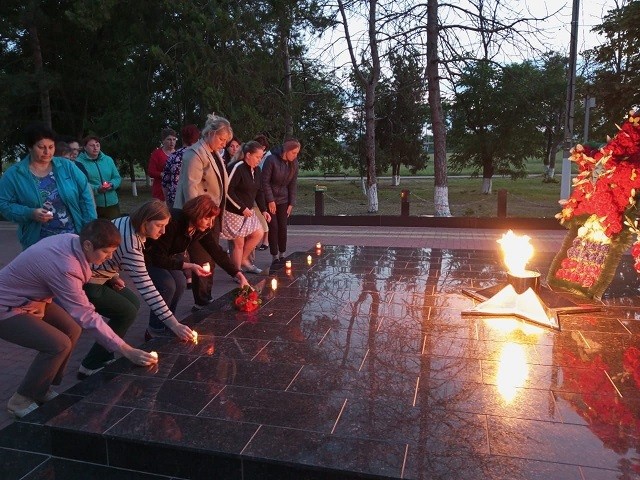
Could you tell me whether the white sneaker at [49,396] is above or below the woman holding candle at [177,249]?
below

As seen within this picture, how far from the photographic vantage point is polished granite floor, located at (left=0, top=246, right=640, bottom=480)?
2.22 meters

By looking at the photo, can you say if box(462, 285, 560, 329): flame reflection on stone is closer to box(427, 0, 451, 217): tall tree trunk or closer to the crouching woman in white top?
the crouching woman in white top

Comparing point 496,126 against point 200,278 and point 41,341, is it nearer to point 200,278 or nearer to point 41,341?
point 200,278

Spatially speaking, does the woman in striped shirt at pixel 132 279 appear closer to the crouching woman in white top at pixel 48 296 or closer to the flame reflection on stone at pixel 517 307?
the crouching woman in white top at pixel 48 296

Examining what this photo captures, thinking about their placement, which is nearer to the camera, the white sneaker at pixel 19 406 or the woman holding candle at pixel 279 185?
the white sneaker at pixel 19 406

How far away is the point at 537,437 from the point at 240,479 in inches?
48.0

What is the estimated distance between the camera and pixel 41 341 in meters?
2.83

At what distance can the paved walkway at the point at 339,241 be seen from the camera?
13.2 feet

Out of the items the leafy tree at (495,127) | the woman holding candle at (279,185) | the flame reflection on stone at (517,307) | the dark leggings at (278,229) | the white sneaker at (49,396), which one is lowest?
the white sneaker at (49,396)

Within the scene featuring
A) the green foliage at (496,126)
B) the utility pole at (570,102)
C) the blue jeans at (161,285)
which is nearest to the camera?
the blue jeans at (161,285)

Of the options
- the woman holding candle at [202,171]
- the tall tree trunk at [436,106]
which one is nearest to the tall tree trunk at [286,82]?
the tall tree trunk at [436,106]

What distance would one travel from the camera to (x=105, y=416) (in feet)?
8.36

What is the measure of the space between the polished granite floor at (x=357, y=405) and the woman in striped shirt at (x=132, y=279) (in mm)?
254

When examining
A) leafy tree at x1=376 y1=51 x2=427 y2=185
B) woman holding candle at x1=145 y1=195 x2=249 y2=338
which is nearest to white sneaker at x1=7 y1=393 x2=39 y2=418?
woman holding candle at x1=145 y1=195 x2=249 y2=338
